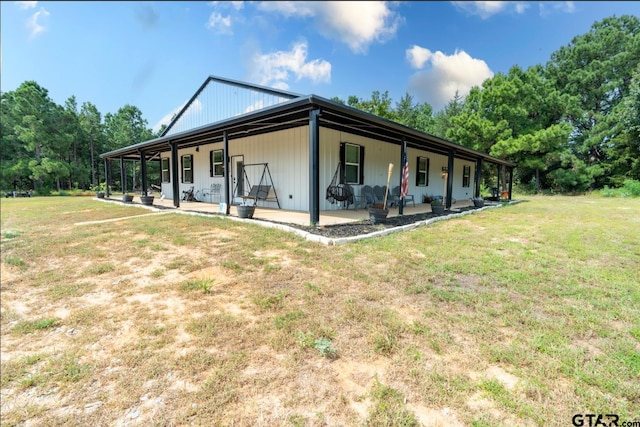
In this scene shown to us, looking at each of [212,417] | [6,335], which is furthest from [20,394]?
[212,417]

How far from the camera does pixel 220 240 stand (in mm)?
5160

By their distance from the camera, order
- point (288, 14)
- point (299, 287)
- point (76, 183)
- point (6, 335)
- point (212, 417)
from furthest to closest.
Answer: point (76, 183), point (288, 14), point (299, 287), point (6, 335), point (212, 417)

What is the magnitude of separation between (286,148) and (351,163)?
2275 mm

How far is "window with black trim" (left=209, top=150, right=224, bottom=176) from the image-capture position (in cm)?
1209

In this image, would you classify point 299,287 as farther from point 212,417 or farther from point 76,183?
point 76,183

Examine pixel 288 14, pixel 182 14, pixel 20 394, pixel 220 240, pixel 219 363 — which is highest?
pixel 288 14

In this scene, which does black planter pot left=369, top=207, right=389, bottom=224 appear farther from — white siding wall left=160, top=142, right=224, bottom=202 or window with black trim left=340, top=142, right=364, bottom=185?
white siding wall left=160, top=142, right=224, bottom=202

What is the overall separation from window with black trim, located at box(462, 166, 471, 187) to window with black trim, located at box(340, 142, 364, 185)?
984cm

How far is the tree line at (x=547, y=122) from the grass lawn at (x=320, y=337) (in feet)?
62.5

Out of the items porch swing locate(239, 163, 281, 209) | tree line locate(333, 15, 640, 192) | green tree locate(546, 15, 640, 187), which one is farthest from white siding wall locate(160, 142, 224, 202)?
green tree locate(546, 15, 640, 187)

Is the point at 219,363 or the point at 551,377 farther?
the point at 219,363

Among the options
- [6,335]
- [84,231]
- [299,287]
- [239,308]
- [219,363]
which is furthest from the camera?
[84,231]

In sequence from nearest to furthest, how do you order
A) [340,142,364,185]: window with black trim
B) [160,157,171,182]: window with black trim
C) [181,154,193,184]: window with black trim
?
[340,142,364,185]: window with black trim → [181,154,193,184]: window with black trim → [160,157,171,182]: window with black trim

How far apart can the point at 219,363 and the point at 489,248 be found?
454cm
